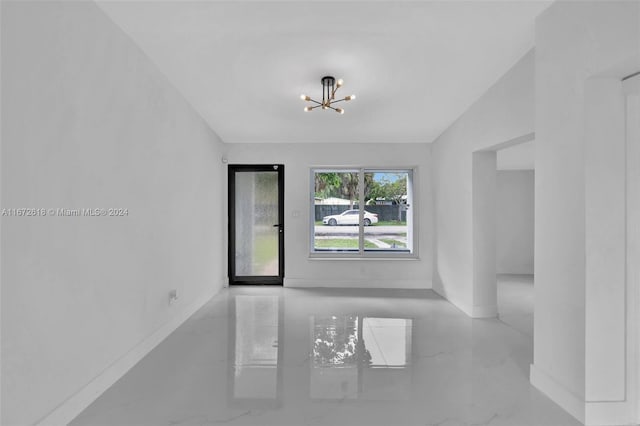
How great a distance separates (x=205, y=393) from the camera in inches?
89.0

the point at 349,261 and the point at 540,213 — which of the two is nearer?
the point at 540,213

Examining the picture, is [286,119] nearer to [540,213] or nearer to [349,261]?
[349,261]

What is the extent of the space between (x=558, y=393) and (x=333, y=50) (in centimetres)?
293

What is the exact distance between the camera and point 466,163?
13.5ft

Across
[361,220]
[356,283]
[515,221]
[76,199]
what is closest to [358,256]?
[356,283]

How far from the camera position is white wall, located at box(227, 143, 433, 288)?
552cm

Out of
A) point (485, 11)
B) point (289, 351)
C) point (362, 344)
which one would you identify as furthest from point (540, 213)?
point (289, 351)

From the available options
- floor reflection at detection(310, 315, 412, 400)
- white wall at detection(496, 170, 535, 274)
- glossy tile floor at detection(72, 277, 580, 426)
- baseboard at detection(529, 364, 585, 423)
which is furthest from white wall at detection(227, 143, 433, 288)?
baseboard at detection(529, 364, 585, 423)

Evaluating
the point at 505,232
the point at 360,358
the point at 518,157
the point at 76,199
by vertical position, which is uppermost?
the point at 518,157

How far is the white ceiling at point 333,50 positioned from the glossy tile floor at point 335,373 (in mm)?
2501

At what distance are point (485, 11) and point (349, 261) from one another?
158 inches

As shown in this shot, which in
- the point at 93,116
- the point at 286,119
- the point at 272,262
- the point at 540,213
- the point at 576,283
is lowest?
the point at 272,262

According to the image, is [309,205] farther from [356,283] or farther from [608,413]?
[608,413]

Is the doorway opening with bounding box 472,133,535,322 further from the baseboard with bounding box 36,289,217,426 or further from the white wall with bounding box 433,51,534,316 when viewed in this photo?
the baseboard with bounding box 36,289,217,426
